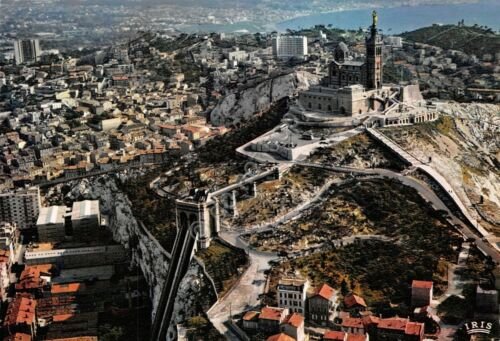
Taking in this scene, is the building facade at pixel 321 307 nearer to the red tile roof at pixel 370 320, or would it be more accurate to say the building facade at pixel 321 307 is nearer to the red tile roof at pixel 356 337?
the red tile roof at pixel 370 320

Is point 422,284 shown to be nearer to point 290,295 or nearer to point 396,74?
point 290,295

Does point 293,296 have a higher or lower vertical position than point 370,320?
higher

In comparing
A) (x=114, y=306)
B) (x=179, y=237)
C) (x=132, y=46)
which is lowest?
(x=114, y=306)

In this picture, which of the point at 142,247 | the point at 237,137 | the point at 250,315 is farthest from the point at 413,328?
the point at 237,137

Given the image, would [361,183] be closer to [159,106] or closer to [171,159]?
[171,159]

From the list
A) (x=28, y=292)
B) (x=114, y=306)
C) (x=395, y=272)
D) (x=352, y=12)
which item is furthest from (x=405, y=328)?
(x=352, y=12)

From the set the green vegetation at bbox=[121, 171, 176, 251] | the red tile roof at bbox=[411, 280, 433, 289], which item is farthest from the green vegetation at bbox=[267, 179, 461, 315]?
the green vegetation at bbox=[121, 171, 176, 251]
